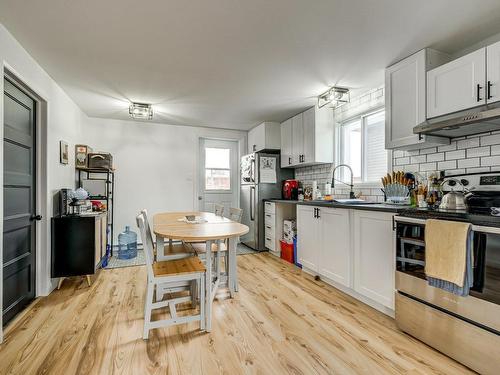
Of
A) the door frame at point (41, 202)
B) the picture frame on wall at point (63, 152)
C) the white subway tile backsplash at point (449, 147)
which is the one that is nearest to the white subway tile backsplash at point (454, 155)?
the white subway tile backsplash at point (449, 147)

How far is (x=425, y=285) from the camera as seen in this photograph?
1.83m

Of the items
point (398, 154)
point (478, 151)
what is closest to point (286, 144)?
point (398, 154)

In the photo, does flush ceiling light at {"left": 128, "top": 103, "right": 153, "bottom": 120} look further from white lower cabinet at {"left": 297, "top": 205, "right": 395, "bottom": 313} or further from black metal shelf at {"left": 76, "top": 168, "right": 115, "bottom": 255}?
white lower cabinet at {"left": 297, "top": 205, "right": 395, "bottom": 313}

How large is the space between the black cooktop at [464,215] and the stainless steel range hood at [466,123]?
24.5 inches

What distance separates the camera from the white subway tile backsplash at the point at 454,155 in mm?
2262

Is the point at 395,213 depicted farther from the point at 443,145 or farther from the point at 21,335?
the point at 21,335

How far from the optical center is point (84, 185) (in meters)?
4.27

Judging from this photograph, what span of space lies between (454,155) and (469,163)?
14 centimetres

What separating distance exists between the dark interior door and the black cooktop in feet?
10.3

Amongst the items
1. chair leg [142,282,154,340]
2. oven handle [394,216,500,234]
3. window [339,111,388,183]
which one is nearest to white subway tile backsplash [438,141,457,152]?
window [339,111,388,183]

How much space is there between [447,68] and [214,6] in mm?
1880

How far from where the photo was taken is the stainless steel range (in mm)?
1502

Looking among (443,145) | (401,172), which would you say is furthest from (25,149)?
(443,145)

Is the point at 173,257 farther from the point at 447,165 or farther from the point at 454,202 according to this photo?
the point at 447,165
